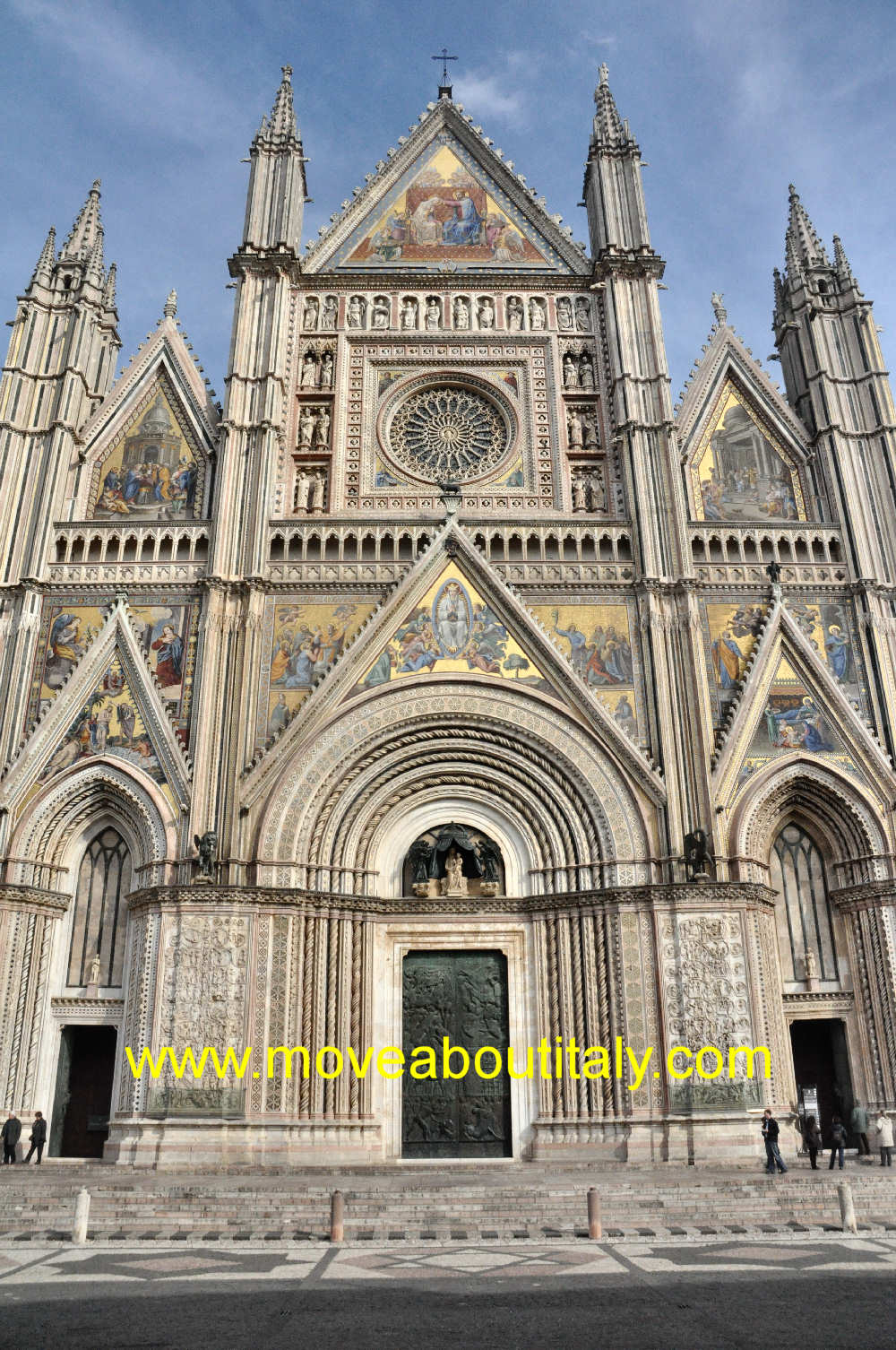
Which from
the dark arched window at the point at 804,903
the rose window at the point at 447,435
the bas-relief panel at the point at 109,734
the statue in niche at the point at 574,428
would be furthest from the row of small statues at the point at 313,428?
the dark arched window at the point at 804,903

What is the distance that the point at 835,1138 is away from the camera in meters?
16.8

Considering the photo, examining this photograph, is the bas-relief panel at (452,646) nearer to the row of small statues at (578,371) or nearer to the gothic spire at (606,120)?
the row of small statues at (578,371)

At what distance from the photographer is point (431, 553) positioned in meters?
22.5

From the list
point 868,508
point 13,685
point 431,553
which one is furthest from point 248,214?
point 868,508

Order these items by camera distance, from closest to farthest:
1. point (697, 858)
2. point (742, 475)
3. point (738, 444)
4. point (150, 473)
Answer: point (697, 858) < point (150, 473) < point (742, 475) < point (738, 444)

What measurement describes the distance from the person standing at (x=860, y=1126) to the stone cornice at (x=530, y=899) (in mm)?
3835

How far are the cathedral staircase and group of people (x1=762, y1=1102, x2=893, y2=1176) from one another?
0.50 meters

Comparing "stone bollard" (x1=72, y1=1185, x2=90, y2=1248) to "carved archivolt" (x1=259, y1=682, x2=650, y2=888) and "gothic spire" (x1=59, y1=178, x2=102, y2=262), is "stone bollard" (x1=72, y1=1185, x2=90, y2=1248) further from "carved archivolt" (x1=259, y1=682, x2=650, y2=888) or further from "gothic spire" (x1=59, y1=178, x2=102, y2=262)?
"gothic spire" (x1=59, y1=178, x2=102, y2=262)

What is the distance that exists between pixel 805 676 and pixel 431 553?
26.5 ft

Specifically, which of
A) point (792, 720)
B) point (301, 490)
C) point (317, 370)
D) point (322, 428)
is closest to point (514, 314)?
point (317, 370)

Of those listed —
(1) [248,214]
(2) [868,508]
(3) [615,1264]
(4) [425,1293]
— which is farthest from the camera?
(1) [248,214]

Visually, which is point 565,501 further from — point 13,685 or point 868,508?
point 13,685

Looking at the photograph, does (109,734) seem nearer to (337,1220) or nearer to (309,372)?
(309,372)

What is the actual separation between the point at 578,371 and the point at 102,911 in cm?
1630
